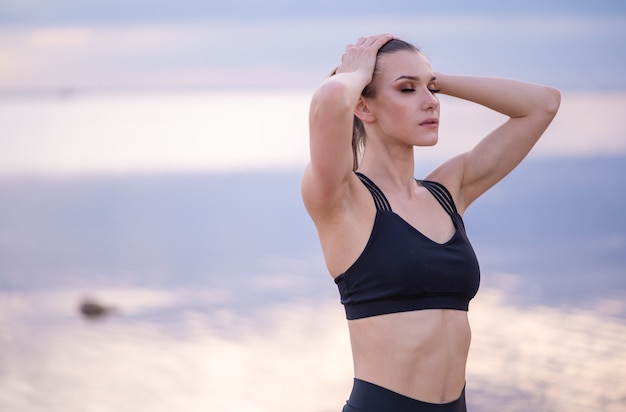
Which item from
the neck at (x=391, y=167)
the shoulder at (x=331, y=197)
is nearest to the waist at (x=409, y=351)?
the shoulder at (x=331, y=197)

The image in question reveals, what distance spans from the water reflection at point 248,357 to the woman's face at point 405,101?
99.9 inches

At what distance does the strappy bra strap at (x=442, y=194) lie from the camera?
3281 millimetres

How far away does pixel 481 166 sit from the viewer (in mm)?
3441

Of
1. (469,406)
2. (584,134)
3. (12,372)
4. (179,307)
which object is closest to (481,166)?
(469,406)

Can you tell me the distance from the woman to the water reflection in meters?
2.45

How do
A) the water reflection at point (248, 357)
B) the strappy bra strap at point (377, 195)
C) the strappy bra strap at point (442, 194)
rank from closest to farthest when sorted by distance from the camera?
1. the strappy bra strap at point (377, 195)
2. the strappy bra strap at point (442, 194)
3. the water reflection at point (248, 357)

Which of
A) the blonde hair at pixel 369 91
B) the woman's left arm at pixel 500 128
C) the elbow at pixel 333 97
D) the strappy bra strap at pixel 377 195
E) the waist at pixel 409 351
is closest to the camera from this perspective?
the elbow at pixel 333 97

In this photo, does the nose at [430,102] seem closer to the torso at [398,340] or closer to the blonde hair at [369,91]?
the blonde hair at [369,91]

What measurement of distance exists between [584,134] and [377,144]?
16.1 m

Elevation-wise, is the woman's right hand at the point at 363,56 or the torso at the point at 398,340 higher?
the woman's right hand at the point at 363,56

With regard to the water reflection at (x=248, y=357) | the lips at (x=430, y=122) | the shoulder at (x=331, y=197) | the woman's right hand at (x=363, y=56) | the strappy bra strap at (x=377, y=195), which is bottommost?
the shoulder at (x=331, y=197)

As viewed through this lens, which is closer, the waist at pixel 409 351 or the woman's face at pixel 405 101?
the waist at pixel 409 351

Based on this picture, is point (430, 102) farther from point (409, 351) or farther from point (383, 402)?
point (383, 402)

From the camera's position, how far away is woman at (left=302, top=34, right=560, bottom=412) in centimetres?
293
